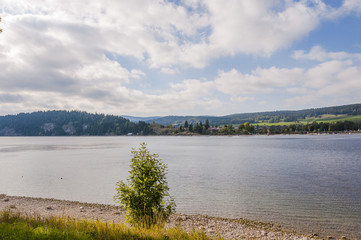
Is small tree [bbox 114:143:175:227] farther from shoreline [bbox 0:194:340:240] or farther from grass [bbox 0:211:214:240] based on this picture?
grass [bbox 0:211:214:240]

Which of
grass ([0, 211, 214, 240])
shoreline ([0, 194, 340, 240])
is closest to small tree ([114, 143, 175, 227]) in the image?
shoreline ([0, 194, 340, 240])

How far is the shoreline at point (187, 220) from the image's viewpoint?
1731 cm

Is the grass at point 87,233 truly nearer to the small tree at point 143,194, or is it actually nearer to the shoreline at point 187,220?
the shoreline at point 187,220

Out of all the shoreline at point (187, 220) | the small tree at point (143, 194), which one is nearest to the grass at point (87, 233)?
the shoreline at point (187, 220)

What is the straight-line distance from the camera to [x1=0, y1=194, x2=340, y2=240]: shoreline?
17312 millimetres

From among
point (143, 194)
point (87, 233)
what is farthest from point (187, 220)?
point (87, 233)

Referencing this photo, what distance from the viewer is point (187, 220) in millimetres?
20859

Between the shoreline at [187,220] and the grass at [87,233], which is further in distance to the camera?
the shoreline at [187,220]

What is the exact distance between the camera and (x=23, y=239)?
10508 mm

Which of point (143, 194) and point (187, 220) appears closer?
point (143, 194)

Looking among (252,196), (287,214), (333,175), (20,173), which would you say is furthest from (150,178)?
(20,173)

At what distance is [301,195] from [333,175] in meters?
18.3

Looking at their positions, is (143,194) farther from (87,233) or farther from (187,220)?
(187,220)

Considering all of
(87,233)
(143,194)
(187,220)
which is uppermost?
(143,194)
